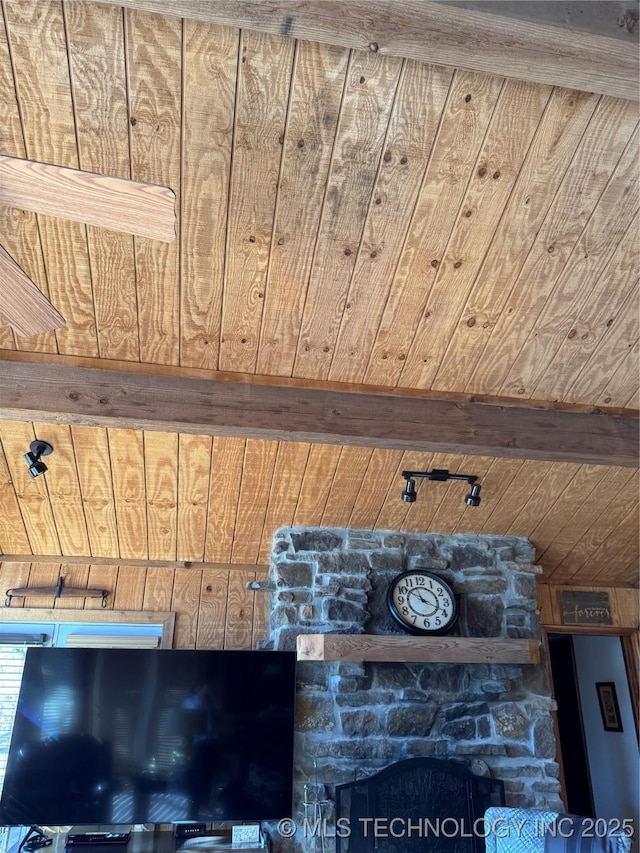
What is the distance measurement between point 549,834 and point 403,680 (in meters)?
1.31

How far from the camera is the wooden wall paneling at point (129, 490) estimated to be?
3.85 meters

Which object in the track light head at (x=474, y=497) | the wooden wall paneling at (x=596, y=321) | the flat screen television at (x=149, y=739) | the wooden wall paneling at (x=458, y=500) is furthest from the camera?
the wooden wall paneling at (x=458, y=500)

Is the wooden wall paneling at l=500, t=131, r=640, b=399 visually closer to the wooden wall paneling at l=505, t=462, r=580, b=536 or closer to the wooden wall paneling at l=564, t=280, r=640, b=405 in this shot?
the wooden wall paneling at l=564, t=280, r=640, b=405

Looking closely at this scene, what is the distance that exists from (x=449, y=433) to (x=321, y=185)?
57.7 inches

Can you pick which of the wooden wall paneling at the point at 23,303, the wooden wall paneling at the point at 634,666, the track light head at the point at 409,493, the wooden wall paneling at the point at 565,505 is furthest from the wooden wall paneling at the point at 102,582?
the wooden wall paneling at the point at 634,666

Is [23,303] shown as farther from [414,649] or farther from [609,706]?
[609,706]

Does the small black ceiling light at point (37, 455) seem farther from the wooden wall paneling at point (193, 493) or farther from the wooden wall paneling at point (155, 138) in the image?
the wooden wall paneling at point (155, 138)

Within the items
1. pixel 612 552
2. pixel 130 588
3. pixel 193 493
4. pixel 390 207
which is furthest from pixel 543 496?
pixel 130 588

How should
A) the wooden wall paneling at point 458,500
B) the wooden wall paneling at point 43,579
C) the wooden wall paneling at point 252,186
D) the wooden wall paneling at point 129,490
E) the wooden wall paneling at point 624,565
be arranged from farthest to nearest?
the wooden wall paneling at point 624,565, the wooden wall paneling at point 43,579, the wooden wall paneling at point 458,500, the wooden wall paneling at point 129,490, the wooden wall paneling at point 252,186

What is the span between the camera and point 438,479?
415 cm

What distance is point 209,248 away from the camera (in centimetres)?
295

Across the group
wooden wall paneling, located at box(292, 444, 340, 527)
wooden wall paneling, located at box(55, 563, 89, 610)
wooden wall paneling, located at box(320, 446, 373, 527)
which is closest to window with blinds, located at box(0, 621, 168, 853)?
wooden wall paneling, located at box(55, 563, 89, 610)

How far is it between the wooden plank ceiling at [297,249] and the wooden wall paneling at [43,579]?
15 centimetres

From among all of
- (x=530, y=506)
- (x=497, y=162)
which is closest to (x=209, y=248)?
(x=497, y=162)
